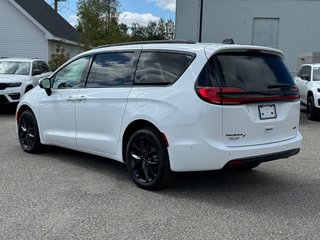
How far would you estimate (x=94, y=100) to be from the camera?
5930 millimetres

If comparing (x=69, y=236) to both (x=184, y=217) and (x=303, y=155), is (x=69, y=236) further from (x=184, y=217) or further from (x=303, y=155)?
(x=303, y=155)

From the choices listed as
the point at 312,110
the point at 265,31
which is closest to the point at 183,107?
the point at 312,110

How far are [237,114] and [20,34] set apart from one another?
24633 mm

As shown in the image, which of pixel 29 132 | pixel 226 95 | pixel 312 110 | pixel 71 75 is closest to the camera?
pixel 226 95

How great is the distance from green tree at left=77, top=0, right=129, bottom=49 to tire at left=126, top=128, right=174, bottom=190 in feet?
80.1

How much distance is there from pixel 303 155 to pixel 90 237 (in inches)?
188

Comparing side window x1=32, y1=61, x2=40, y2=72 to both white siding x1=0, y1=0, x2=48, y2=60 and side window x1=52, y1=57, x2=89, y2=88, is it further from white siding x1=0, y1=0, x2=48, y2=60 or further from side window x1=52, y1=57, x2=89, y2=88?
white siding x1=0, y1=0, x2=48, y2=60

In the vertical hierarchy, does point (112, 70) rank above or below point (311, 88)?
above

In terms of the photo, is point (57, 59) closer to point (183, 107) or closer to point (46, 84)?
point (46, 84)

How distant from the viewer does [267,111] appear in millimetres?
5020

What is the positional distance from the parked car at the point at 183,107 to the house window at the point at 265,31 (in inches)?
930

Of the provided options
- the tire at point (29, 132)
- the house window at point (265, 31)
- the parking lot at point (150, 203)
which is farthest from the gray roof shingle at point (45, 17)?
the parking lot at point (150, 203)

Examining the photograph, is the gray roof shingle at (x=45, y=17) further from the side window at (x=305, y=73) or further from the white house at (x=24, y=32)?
the side window at (x=305, y=73)

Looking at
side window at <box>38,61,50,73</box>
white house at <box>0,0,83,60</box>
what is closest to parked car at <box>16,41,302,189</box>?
side window at <box>38,61,50,73</box>
